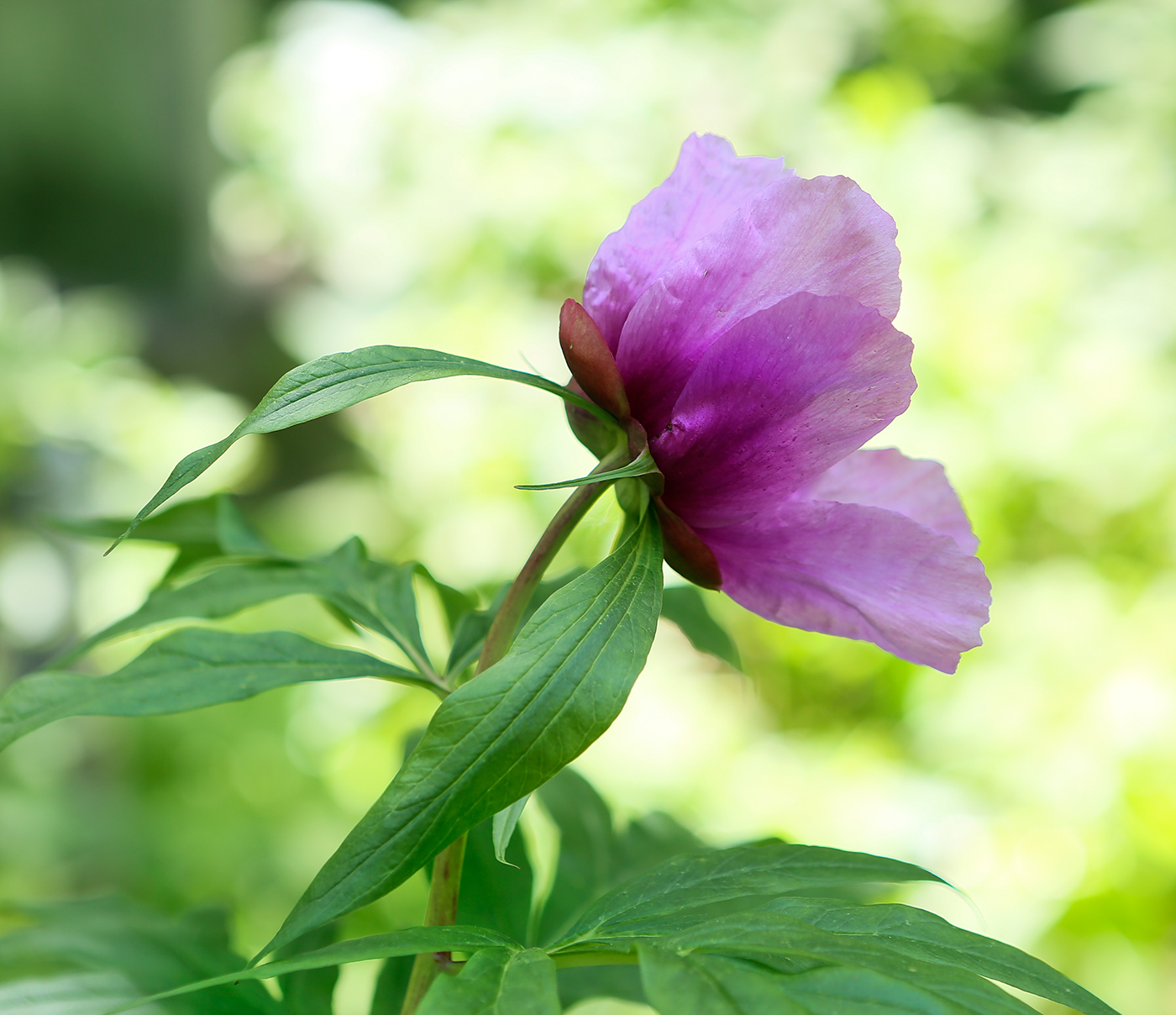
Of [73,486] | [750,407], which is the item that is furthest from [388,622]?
[73,486]

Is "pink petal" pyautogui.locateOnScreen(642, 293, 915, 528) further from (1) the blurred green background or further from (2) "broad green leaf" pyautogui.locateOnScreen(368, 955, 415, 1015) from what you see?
(1) the blurred green background

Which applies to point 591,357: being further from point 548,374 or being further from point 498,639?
point 548,374

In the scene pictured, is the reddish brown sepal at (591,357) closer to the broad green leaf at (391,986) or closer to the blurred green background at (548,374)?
the broad green leaf at (391,986)

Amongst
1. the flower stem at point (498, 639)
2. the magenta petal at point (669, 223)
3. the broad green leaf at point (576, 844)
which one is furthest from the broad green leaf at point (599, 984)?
the magenta petal at point (669, 223)

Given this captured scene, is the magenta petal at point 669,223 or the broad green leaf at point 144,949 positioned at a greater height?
the magenta petal at point 669,223

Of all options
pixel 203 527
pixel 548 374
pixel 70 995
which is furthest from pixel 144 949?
pixel 548 374
